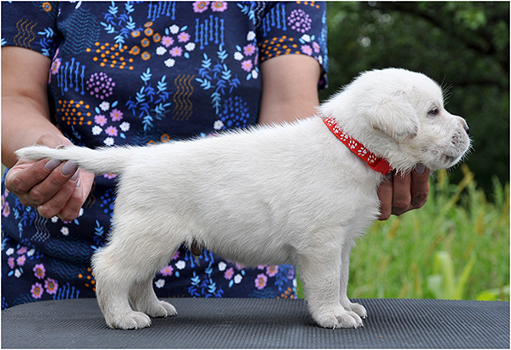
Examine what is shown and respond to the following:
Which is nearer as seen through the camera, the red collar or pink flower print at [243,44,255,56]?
the red collar

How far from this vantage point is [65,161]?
1.94m

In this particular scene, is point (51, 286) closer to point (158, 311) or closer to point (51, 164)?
point (158, 311)

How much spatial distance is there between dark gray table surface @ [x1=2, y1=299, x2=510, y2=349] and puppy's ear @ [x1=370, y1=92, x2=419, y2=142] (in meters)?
0.66

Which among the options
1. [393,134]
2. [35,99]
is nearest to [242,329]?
[393,134]

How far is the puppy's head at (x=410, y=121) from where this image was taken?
1.83 metres

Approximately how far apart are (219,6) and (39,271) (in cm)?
152

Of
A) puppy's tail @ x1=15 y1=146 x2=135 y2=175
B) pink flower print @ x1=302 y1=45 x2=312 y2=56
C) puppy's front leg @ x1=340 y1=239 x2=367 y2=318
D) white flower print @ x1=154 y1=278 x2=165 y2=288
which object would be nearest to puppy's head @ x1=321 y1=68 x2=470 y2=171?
puppy's front leg @ x1=340 y1=239 x2=367 y2=318

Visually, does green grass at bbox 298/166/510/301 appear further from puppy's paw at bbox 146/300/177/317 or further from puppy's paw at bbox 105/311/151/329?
puppy's paw at bbox 105/311/151/329

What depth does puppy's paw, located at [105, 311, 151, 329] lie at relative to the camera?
1854 mm

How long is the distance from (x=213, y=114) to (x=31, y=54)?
2.93ft

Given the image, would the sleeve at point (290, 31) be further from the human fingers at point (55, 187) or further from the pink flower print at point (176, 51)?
the human fingers at point (55, 187)

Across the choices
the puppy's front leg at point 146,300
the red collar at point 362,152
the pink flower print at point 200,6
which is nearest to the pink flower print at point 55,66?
the pink flower print at point 200,6

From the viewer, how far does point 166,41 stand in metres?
2.49

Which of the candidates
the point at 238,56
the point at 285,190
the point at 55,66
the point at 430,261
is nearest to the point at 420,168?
the point at 285,190
